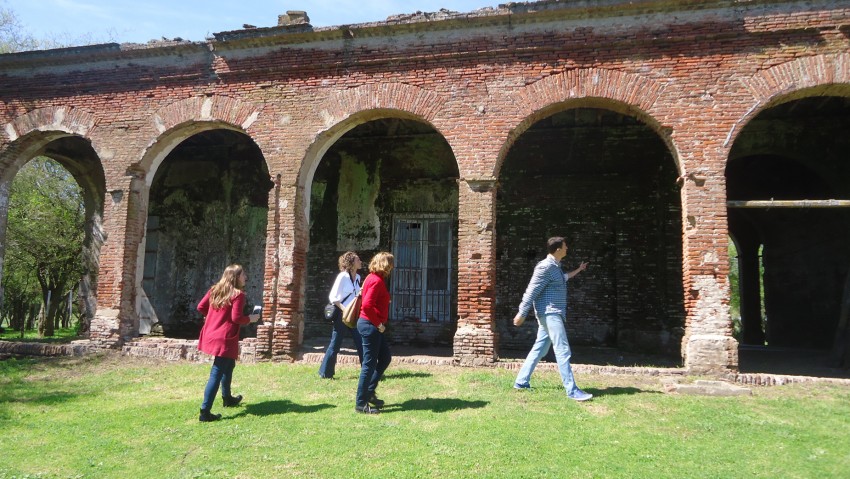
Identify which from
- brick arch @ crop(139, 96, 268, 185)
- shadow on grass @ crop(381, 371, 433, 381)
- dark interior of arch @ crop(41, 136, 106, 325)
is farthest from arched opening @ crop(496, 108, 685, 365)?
dark interior of arch @ crop(41, 136, 106, 325)

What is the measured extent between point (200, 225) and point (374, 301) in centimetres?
954

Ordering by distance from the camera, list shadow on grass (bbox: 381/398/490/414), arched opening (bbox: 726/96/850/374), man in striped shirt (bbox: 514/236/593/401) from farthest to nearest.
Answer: arched opening (bbox: 726/96/850/374) < man in striped shirt (bbox: 514/236/593/401) < shadow on grass (bbox: 381/398/490/414)

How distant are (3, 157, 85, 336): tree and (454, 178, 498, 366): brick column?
535 inches

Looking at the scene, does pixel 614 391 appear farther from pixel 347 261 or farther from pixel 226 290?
pixel 226 290

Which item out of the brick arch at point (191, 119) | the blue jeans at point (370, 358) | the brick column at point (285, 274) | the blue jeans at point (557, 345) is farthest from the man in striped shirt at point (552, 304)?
the brick arch at point (191, 119)

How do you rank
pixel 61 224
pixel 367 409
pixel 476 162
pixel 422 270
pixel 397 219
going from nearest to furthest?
pixel 367 409 → pixel 476 162 → pixel 422 270 → pixel 397 219 → pixel 61 224

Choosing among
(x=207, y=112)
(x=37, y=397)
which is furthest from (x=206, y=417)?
(x=207, y=112)

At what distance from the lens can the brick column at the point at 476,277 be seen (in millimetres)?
8406

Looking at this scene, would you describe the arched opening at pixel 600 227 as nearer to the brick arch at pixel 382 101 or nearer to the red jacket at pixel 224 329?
the brick arch at pixel 382 101

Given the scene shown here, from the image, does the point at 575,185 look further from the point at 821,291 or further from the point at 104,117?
the point at 104,117

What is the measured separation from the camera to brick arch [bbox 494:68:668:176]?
852 centimetres

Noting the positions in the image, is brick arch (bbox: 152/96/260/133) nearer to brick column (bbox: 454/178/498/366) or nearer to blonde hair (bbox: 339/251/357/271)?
blonde hair (bbox: 339/251/357/271)

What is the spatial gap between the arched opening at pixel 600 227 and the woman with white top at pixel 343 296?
449 centimetres

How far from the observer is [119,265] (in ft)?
33.4
